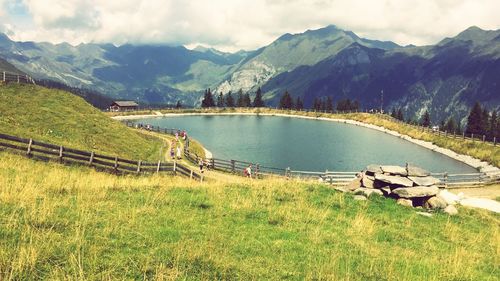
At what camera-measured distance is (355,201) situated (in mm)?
21766

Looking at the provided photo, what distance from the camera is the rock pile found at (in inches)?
933

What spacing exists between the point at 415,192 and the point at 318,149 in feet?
224

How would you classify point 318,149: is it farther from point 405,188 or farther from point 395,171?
point 405,188

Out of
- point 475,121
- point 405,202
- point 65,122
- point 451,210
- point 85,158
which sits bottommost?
point 451,210

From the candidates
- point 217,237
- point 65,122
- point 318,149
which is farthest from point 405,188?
point 318,149

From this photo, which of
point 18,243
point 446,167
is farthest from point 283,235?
point 446,167

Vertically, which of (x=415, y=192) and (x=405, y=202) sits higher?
(x=415, y=192)

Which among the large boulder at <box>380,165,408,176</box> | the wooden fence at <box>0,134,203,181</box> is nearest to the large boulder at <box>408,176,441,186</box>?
the large boulder at <box>380,165,408,176</box>

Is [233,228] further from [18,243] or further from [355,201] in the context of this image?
[355,201]

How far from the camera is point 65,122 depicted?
2073 inches

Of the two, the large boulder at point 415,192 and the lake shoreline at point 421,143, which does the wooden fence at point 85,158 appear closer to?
the large boulder at point 415,192

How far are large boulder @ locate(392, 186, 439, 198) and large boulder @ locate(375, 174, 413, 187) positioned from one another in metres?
0.65

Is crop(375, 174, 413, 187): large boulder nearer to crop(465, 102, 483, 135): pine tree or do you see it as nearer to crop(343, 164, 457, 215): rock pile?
crop(343, 164, 457, 215): rock pile

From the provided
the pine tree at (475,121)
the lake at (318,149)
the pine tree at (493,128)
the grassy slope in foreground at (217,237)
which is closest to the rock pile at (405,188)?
the grassy slope in foreground at (217,237)
